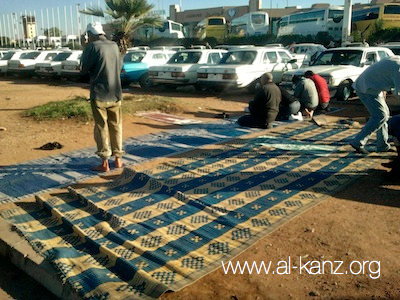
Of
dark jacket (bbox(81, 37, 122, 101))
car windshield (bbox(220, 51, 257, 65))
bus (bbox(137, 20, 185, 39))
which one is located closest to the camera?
dark jacket (bbox(81, 37, 122, 101))

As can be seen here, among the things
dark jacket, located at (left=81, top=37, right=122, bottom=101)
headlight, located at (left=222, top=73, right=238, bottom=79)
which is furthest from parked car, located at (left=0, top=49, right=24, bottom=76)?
dark jacket, located at (left=81, top=37, right=122, bottom=101)

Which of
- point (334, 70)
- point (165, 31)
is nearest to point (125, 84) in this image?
point (334, 70)

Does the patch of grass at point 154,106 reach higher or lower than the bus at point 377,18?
lower

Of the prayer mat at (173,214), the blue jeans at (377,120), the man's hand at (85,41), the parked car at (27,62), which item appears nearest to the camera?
the prayer mat at (173,214)

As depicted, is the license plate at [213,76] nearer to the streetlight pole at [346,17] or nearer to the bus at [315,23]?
the streetlight pole at [346,17]

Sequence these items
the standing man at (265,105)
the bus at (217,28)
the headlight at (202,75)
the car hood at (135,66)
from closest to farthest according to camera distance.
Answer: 1. the standing man at (265,105)
2. the headlight at (202,75)
3. the car hood at (135,66)
4. the bus at (217,28)

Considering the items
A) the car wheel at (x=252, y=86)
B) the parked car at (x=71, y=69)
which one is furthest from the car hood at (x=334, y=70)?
the parked car at (x=71, y=69)

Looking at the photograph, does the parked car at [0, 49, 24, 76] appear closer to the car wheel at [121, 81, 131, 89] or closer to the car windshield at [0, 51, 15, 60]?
the car windshield at [0, 51, 15, 60]

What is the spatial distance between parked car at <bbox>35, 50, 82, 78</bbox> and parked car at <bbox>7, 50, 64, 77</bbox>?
1042 mm

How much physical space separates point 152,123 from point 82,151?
8.30 feet

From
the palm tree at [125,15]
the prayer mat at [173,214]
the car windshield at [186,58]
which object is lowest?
the prayer mat at [173,214]

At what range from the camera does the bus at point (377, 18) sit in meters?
24.5

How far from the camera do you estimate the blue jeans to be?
5828 millimetres

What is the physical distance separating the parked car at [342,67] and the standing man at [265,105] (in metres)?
4.02
